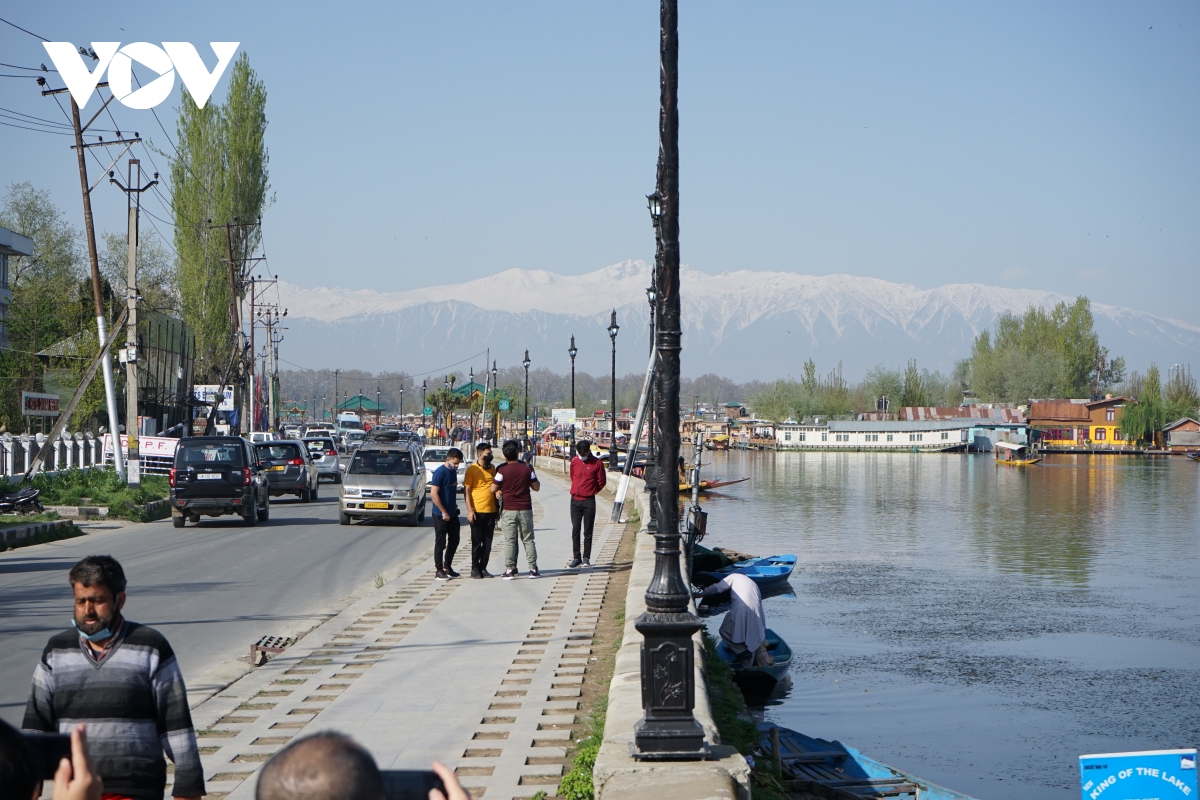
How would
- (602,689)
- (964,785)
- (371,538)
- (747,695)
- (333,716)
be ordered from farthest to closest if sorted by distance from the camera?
1. (371,538)
2. (747,695)
3. (964,785)
4. (602,689)
5. (333,716)

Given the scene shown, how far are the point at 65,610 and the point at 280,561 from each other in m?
5.81

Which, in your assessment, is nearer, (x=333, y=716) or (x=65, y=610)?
(x=333, y=716)

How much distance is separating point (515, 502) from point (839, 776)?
7.07m

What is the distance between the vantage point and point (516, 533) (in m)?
16.9

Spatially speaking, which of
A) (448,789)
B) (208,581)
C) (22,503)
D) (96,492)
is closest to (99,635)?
(448,789)

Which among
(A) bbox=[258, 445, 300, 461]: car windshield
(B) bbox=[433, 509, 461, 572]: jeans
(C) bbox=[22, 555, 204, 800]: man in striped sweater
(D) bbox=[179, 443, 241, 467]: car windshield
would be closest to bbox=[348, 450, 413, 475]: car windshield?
(D) bbox=[179, 443, 241, 467]: car windshield

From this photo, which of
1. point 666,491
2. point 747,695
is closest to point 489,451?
point 747,695

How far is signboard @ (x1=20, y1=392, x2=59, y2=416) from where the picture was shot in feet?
125

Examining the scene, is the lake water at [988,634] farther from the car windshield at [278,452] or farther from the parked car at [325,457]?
the parked car at [325,457]

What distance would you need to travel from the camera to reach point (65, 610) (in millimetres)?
13484

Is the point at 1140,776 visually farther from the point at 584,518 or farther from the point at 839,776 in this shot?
the point at 584,518

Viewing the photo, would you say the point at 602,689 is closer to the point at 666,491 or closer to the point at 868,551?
the point at 666,491

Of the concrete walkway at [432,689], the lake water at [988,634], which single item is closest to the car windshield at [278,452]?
the lake water at [988,634]

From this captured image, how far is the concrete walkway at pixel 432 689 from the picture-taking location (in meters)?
7.41
